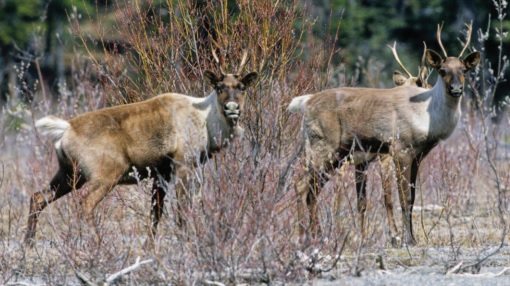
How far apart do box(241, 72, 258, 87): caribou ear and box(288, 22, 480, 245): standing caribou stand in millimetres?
559

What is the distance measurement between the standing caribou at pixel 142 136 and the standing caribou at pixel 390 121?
722mm

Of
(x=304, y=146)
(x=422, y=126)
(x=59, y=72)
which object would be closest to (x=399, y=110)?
(x=422, y=126)

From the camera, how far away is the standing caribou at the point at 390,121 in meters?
11.3

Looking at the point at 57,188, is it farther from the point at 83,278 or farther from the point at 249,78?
the point at 83,278

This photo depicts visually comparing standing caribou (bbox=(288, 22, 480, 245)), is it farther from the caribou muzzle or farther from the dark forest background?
the dark forest background

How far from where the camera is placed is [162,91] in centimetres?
1202

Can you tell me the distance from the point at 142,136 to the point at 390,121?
2327 mm

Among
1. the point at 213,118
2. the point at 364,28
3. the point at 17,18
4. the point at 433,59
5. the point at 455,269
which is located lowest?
the point at 364,28

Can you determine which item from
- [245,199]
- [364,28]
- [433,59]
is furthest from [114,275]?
[364,28]

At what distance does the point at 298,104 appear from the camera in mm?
11352

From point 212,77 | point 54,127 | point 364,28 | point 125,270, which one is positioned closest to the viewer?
point 125,270

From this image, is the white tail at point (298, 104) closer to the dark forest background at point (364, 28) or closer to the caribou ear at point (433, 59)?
the caribou ear at point (433, 59)

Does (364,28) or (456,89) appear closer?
(456,89)

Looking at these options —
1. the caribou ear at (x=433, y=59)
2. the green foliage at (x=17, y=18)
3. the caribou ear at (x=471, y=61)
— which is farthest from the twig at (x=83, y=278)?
the green foliage at (x=17, y=18)
